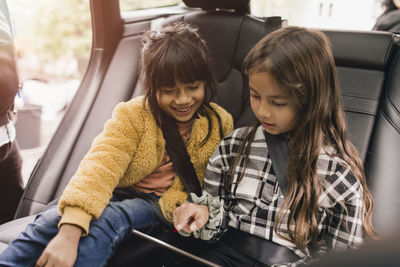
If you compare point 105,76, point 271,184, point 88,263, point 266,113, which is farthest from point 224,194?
point 105,76

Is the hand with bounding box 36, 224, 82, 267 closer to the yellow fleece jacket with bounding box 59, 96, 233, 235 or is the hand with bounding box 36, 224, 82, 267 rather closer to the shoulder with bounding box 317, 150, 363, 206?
the yellow fleece jacket with bounding box 59, 96, 233, 235

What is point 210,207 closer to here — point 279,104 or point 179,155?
point 179,155

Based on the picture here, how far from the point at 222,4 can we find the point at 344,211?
92 centimetres

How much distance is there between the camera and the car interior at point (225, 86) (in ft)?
3.97

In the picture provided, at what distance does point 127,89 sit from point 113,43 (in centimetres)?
28

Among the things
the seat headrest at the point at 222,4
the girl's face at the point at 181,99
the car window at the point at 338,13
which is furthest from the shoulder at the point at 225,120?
the car window at the point at 338,13

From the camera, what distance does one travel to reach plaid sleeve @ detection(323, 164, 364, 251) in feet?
3.12

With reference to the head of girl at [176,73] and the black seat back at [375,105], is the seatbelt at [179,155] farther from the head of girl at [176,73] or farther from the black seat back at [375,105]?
the black seat back at [375,105]

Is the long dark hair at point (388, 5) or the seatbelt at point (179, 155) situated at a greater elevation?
the long dark hair at point (388, 5)

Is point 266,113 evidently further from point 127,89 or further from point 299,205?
point 127,89

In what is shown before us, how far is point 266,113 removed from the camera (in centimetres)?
95

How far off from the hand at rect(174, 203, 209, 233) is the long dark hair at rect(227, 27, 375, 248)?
0.20 metres

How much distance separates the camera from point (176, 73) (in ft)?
3.46

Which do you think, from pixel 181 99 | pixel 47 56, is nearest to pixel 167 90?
pixel 181 99
